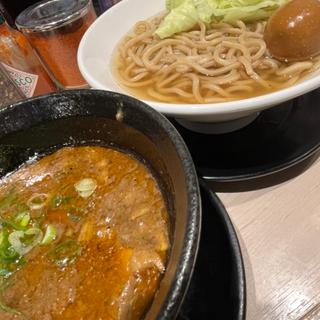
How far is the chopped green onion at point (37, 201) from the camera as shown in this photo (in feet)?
3.88

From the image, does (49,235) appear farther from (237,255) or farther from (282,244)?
(282,244)

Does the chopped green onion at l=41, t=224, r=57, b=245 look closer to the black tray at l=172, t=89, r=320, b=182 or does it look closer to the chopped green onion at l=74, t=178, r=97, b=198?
the chopped green onion at l=74, t=178, r=97, b=198

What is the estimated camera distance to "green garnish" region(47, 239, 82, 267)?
1027 mm

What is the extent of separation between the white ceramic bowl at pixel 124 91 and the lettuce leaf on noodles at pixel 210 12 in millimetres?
197

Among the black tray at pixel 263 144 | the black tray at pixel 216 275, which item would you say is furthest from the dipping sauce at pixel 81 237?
the black tray at pixel 263 144

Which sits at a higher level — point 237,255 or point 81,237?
point 81,237

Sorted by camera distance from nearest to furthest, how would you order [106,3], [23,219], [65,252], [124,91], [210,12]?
1. [65,252]
2. [23,219]
3. [124,91]
4. [210,12]
5. [106,3]

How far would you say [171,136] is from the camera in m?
0.97

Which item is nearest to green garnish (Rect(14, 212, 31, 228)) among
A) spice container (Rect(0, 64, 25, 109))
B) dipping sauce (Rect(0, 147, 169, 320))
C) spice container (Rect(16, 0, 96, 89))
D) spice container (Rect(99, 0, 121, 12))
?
dipping sauce (Rect(0, 147, 169, 320))

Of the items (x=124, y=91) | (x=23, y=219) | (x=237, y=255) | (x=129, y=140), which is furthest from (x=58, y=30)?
(x=237, y=255)

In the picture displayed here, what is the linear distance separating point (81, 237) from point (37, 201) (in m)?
0.22

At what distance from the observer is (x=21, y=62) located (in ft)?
6.58

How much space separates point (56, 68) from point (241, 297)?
1.50 metres

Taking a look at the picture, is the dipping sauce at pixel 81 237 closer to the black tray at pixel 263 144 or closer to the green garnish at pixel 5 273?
the green garnish at pixel 5 273
